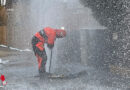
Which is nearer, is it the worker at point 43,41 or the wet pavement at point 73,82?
the wet pavement at point 73,82

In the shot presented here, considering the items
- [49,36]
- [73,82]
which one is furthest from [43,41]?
[73,82]

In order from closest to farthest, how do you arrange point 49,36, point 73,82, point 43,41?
1. point 73,82
2. point 49,36
3. point 43,41

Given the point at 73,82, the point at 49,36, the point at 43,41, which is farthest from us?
the point at 43,41

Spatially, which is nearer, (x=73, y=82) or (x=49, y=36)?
(x=73, y=82)

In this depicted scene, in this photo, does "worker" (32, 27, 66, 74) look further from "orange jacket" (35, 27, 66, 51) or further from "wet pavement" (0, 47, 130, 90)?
"wet pavement" (0, 47, 130, 90)

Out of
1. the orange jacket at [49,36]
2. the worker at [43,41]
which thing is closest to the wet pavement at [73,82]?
the worker at [43,41]

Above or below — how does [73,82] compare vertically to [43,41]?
below

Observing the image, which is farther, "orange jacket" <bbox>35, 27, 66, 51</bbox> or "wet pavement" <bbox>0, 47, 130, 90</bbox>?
"orange jacket" <bbox>35, 27, 66, 51</bbox>

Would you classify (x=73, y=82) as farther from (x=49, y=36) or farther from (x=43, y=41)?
(x=43, y=41)

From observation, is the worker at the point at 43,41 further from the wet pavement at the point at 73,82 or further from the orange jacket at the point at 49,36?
the wet pavement at the point at 73,82

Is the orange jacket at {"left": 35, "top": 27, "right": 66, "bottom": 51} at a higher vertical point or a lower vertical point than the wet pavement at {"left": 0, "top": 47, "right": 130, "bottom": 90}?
higher

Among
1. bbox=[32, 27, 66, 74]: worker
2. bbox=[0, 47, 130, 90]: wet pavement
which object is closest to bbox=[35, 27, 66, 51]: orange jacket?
bbox=[32, 27, 66, 74]: worker

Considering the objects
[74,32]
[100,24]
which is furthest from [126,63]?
[74,32]

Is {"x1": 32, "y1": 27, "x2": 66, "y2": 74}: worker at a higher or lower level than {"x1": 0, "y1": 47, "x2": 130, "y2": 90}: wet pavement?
higher
